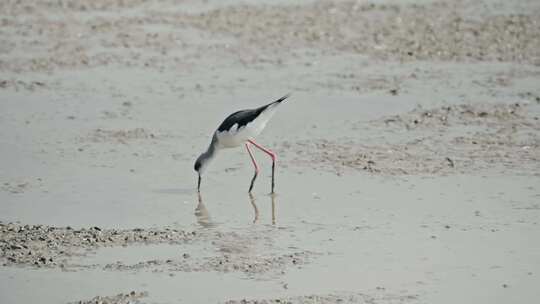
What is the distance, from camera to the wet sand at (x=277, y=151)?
319 inches

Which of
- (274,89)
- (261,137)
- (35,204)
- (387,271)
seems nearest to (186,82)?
(274,89)

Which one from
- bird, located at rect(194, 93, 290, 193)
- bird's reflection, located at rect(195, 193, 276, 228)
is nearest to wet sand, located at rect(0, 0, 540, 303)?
bird's reflection, located at rect(195, 193, 276, 228)

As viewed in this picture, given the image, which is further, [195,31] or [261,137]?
[195,31]

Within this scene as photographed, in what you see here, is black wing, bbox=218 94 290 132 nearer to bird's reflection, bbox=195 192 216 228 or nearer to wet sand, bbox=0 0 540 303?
wet sand, bbox=0 0 540 303

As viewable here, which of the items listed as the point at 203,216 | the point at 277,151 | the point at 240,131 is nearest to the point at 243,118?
the point at 240,131

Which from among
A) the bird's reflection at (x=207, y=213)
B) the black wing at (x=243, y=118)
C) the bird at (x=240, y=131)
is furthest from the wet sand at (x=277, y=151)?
the black wing at (x=243, y=118)

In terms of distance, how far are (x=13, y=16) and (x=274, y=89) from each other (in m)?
5.36

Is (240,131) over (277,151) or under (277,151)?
over

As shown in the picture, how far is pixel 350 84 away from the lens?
14070 mm

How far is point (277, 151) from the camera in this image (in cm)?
1162

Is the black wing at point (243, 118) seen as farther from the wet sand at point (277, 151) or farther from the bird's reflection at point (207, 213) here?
the bird's reflection at point (207, 213)

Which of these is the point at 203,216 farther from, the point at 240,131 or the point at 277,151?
the point at 277,151

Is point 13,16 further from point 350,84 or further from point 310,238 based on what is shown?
point 310,238

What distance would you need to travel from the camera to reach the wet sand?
8102 mm
